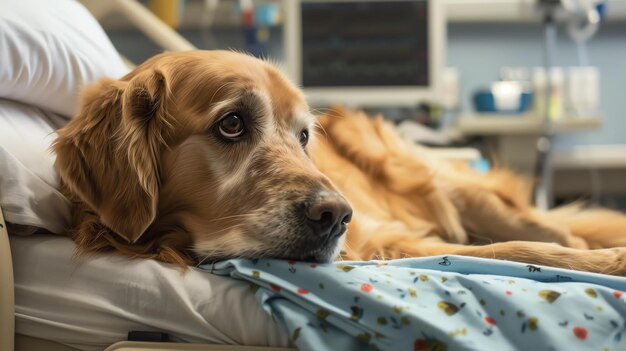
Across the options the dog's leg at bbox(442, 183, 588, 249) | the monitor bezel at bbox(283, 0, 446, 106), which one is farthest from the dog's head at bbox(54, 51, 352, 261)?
the monitor bezel at bbox(283, 0, 446, 106)

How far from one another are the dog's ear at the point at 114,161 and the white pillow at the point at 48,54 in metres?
0.21

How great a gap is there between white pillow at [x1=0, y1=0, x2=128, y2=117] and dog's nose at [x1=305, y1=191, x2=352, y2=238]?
62cm

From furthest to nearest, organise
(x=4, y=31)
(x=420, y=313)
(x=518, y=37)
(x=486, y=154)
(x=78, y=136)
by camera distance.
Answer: (x=518, y=37), (x=486, y=154), (x=4, y=31), (x=78, y=136), (x=420, y=313)

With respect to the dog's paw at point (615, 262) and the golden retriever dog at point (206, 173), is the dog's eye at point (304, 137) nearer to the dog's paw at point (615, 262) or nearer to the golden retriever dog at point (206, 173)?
the golden retriever dog at point (206, 173)

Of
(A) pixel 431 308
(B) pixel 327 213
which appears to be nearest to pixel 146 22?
(B) pixel 327 213

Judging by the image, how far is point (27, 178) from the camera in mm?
1135

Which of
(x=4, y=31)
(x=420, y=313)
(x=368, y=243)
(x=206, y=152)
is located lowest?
(x=368, y=243)

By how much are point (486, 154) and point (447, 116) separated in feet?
2.22

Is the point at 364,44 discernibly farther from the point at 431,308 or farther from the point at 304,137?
the point at 431,308

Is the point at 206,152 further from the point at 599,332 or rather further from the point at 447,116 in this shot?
the point at 447,116

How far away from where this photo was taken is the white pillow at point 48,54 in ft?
4.32

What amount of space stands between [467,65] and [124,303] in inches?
152

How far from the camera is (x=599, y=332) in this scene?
3.10 ft

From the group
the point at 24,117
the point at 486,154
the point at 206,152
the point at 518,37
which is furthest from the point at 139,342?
the point at 518,37
